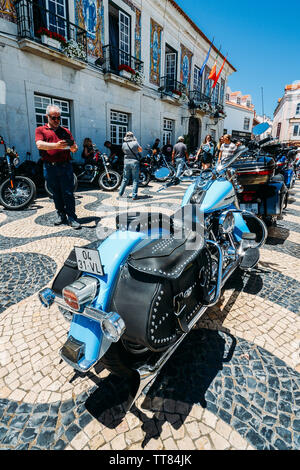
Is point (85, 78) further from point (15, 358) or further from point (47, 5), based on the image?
point (15, 358)

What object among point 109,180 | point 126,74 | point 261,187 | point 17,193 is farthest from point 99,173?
point 126,74

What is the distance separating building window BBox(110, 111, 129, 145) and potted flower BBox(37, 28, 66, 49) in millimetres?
3552

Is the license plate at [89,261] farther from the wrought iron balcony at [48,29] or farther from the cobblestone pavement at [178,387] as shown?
the wrought iron balcony at [48,29]

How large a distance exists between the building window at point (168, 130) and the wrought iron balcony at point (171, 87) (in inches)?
60.2

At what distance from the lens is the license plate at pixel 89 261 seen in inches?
44.8

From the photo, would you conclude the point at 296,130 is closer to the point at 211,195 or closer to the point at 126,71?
the point at 126,71

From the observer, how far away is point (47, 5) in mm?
8031

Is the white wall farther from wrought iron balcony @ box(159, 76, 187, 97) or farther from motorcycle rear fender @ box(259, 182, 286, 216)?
motorcycle rear fender @ box(259, 182, 286, 216)

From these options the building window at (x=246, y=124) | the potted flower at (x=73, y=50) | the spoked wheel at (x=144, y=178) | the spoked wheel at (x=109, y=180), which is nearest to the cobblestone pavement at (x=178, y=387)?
the spoked wheel at (x=109, y=180)

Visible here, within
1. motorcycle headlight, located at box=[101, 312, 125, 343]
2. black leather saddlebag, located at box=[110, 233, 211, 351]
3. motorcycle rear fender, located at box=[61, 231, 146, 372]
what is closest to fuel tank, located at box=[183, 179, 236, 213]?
black leather saddlebag, located at box=[110, 233, 211, 351]

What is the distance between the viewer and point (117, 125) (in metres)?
11.7

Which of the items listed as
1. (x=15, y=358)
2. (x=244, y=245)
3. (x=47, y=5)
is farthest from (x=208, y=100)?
(x=15, y=358)

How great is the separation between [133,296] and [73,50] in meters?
10.1

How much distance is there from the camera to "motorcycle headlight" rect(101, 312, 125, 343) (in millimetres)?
999
